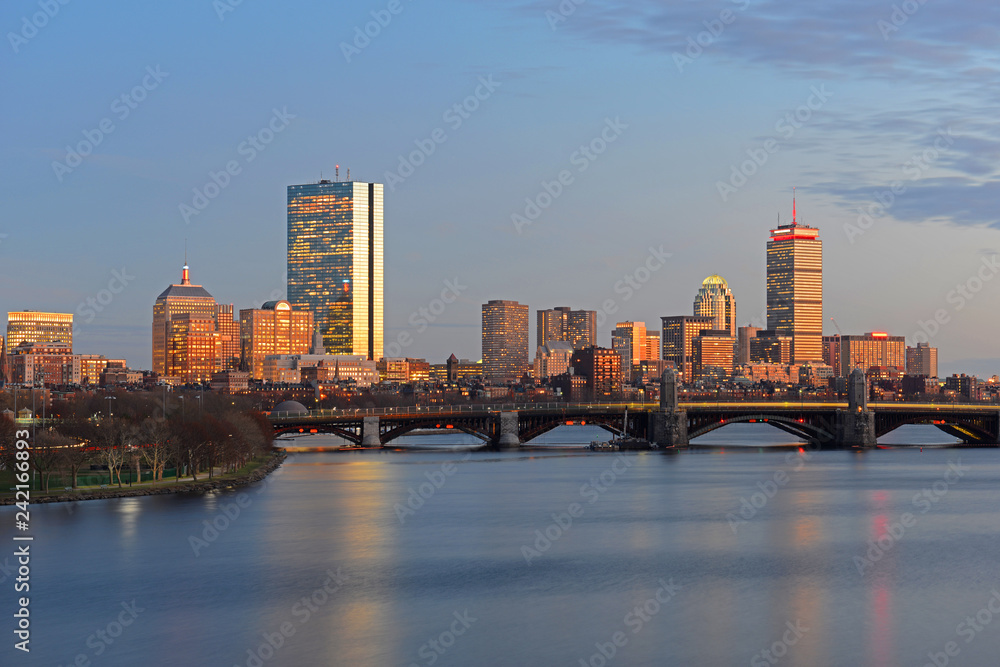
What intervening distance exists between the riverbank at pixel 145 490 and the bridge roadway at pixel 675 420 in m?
52.9

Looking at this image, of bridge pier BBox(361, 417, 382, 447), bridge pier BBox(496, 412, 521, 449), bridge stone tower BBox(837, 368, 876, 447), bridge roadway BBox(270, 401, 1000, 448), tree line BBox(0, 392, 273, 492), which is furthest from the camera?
bridge stone tower BBox(837, 368, 876, 447)

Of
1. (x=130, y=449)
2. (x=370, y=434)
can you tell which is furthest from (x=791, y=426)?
(x=130, y=449)

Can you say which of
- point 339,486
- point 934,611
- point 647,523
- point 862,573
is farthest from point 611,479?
point 934,611

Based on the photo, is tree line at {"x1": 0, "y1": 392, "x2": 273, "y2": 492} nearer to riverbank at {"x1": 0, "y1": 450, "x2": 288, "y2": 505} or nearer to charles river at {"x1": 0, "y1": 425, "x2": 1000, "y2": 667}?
riverbank at {"x1": 0, "y1": 450, "x2": 288, "y2": 505}

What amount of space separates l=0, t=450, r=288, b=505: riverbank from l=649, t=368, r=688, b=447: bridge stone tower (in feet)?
224

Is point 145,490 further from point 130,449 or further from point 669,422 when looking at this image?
point 669,422

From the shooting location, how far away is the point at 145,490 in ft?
293

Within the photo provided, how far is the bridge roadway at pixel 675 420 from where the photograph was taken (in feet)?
530

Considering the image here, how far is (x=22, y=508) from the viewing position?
78750 millimetres

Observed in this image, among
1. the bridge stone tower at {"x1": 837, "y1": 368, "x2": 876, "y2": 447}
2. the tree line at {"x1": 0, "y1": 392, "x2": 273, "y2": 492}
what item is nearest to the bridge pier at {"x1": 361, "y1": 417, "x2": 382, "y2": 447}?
the tree line at {"x1": 0, "y1": 392, "x2": 273, "y2": 492}

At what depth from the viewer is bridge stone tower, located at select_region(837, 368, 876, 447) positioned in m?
168

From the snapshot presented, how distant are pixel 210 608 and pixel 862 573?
3058 centimetres

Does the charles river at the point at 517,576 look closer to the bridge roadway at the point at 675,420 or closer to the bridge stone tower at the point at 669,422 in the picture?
the bridge roadway at the point at 675,420

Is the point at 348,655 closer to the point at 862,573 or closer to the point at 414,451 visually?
the point at 862,573
